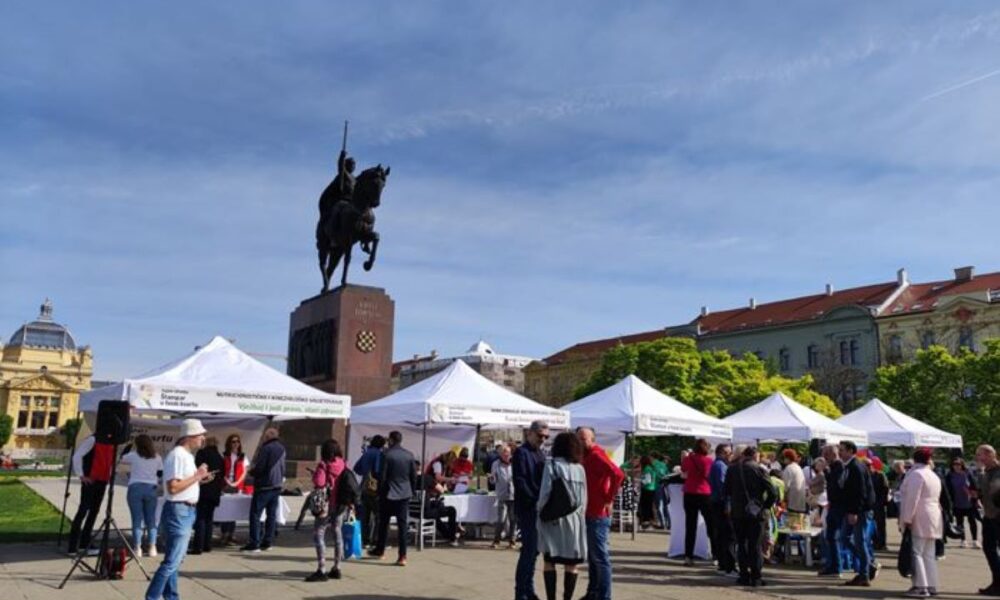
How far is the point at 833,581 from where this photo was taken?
1027 centimetres

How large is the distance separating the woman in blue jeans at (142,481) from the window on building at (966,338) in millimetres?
58352

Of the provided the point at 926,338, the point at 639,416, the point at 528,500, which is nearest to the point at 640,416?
the point at 639,416

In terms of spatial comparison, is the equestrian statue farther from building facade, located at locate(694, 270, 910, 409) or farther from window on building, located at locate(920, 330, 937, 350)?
window on building, located at locate(920, 330, 937, 350)

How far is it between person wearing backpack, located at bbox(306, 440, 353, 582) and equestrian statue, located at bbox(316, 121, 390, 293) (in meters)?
12.4

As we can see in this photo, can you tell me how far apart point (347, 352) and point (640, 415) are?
9.03m

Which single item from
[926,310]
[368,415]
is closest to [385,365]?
[368,415]

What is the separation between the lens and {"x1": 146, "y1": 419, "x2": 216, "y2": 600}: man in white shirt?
20.8ft

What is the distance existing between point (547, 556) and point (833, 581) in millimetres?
5120

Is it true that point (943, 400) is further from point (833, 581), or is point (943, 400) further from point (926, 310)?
point (833, 581)

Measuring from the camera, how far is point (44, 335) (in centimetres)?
13288

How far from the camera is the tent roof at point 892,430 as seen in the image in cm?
2030

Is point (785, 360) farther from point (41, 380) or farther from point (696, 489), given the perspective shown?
point (41, 380)

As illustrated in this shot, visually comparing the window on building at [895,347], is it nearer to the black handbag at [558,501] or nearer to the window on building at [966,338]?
the window on building at [966,338]

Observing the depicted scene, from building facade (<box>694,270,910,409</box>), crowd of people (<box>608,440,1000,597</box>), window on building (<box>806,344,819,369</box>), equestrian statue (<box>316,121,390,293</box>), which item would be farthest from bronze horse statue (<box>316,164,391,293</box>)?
window on building (<box>806,344,819,369</box>)
